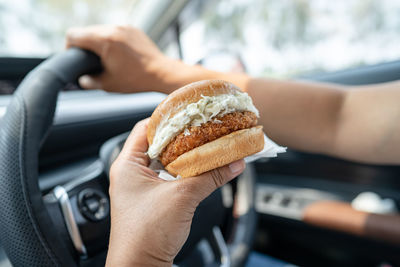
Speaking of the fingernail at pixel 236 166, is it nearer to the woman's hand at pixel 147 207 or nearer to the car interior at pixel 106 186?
the woman's hand at pixel 147 207

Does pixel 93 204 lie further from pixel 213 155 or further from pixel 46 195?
pixel 213 155

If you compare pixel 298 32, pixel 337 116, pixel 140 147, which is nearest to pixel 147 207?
pixel 140 147

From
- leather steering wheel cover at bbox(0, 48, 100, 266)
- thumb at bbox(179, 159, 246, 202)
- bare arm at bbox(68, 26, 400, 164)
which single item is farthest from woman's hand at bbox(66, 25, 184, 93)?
thumb at bbox(179, 159, 246, 202)

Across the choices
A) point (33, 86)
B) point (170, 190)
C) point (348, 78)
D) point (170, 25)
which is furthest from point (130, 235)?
point (348, 78)

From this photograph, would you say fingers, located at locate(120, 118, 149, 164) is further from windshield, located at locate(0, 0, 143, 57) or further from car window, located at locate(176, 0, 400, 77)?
windshield, located at locate(0, 0, 143, 57)

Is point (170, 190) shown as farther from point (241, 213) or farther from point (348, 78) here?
point (348, 78)

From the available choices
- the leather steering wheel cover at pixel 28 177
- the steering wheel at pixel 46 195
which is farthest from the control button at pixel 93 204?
the leather steering wheel cover at pixel 28 177
